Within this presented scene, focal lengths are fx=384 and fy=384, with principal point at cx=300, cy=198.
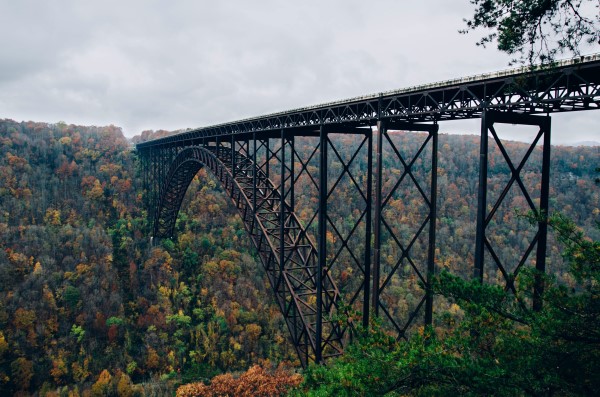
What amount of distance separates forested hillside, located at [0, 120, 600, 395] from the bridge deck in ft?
60.1

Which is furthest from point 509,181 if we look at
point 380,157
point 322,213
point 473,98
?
point 322,213

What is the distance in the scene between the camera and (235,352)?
3922 cm

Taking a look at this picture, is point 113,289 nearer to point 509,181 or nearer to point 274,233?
point 274,233

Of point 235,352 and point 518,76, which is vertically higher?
point 518,76

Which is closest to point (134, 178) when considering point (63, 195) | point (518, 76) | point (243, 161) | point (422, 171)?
point (63, 195)

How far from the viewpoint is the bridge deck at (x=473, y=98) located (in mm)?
6926

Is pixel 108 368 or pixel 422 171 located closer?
pixel 108 368

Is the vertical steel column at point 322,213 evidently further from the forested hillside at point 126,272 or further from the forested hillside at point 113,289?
the forested hillside at point 113,289

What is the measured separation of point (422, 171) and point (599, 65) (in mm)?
71443

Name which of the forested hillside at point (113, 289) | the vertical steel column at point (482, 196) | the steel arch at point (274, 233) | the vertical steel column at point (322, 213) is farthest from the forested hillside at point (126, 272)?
the vertical steel column at point (482, 196)

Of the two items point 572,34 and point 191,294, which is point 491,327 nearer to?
point 572,34

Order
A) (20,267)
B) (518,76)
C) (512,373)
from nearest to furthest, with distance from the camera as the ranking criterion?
(512,373) < (518,76) < (20,267)

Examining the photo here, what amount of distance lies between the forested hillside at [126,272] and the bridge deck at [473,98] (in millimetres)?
18314

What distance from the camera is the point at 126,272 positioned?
42.7 metres
